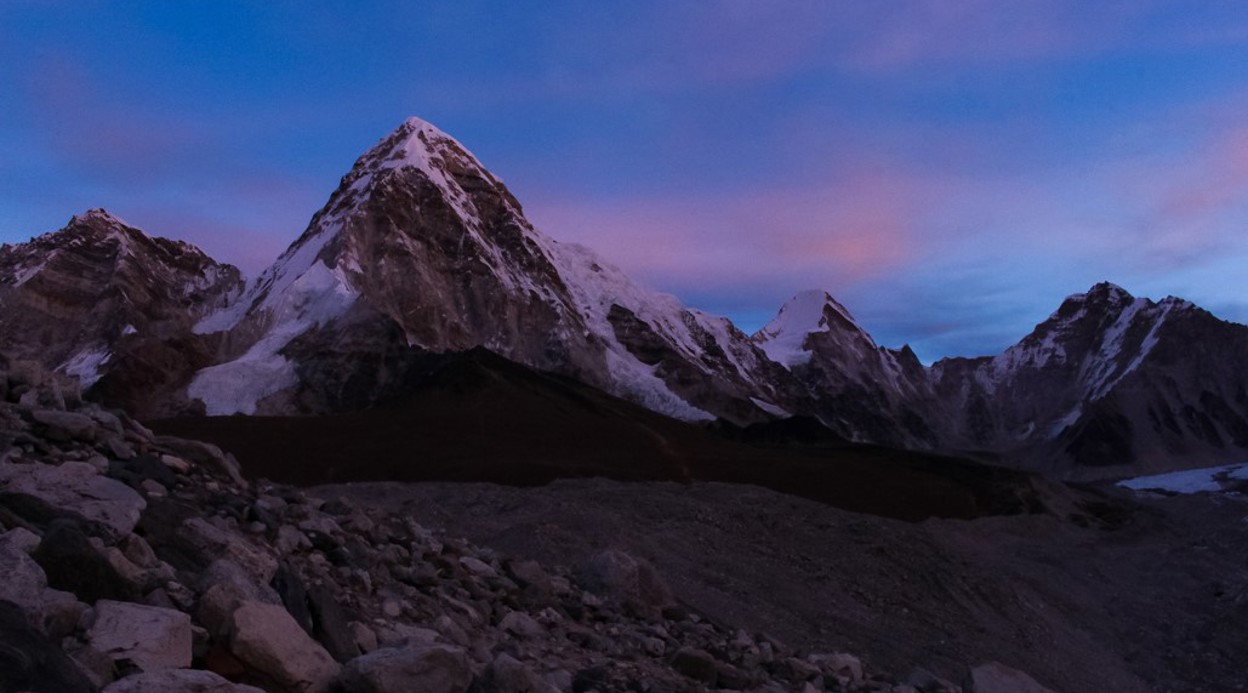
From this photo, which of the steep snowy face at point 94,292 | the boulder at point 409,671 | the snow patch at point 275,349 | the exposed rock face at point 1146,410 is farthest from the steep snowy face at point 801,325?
the boulder at point 409,671

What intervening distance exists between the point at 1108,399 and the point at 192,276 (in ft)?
409

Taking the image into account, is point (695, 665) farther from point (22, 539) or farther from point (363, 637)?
point (22, 539)

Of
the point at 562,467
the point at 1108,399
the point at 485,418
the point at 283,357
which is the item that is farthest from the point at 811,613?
the point at 1108,399

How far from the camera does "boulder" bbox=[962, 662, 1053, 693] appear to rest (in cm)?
1076

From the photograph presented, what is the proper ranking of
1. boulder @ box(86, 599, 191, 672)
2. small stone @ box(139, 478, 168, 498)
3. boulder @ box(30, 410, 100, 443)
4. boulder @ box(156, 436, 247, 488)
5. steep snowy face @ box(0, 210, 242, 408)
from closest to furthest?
boulder @ box(86, 599, 191, 672)
small stone @ box(139, 478, 168, 498)
boulder @ box(30, 410, 100, 443)
boulder @ box(156, 436, 247, 488)
steep snowy face @ box(0, 210, 242, 408)

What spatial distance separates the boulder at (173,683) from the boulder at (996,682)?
8302 millimetres

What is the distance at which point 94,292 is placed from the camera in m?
104

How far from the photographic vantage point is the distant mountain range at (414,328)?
247ft

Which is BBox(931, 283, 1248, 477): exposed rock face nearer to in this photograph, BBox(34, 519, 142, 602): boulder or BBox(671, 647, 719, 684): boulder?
BBox(671, 647, 719, 684): boulder

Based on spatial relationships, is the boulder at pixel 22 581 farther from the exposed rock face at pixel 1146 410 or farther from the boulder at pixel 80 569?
the exposed rock face at pixel 1146 410

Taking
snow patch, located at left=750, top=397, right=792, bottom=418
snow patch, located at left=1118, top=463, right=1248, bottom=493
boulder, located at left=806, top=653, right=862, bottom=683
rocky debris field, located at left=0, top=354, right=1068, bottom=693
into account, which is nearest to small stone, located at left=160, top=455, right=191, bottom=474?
rocky debris field, located at left=0, top=354, right=1068, bottom=693

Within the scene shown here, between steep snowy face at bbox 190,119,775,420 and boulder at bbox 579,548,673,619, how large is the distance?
6306 centimetres

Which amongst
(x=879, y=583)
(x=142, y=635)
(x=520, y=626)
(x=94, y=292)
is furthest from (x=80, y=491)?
(x=94, y=292)

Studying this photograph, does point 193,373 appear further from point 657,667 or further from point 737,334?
point 737,334
